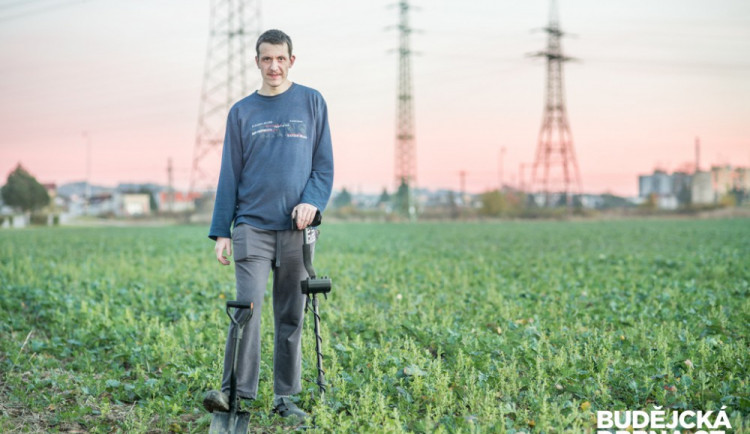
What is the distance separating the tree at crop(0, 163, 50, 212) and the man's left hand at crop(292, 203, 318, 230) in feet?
268

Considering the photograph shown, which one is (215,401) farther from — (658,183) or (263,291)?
(658,183)

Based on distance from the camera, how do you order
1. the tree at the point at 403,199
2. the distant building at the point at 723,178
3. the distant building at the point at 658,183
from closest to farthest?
the tree at the point at 403,199, the distant building at the point at 723,178, the distant building at the point at 658,183

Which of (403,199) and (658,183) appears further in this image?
(658,183)

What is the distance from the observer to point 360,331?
24.1 ft

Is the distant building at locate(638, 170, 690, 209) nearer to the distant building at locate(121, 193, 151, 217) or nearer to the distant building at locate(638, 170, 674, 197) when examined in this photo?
the distant building at locate(638, 170, 674, 197)

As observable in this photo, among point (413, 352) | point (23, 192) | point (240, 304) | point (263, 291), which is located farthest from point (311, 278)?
point (23, 192)

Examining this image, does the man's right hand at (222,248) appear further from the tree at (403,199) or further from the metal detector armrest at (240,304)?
the tree at (403,199)

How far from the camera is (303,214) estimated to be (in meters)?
4.30

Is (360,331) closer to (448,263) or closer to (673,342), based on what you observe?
(673,342)

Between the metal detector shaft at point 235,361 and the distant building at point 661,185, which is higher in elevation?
the distant building at point 661,185

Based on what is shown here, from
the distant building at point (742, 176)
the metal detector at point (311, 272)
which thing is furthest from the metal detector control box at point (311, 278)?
the distant building at point (742, 176)

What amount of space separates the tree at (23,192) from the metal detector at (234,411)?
81699 millimetres

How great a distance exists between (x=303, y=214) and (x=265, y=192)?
30 cm

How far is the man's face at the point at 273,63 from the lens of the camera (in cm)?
423
